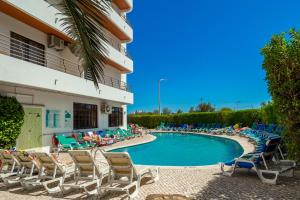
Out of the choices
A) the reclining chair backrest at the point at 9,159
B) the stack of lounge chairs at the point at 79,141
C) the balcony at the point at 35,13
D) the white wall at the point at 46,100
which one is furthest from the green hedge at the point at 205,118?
the reclining chair backrest at the point at 9,159

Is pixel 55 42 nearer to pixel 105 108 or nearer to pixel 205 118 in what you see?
pixel 105 108

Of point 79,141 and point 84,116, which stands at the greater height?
point 84,116

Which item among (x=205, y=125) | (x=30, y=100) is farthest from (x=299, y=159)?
(x=205, y=125)

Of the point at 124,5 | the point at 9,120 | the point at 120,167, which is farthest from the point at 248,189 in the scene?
the point at 124,5

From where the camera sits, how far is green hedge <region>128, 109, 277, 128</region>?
31391mm

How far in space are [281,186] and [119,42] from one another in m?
23.6

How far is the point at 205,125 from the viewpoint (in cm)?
3553

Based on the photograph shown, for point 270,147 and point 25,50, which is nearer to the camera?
point 270,147

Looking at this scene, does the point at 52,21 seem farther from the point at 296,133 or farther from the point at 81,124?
the point at 296,133

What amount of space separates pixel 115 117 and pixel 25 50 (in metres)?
14.1

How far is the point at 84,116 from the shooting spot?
21.7 metres

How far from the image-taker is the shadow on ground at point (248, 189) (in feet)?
21.6

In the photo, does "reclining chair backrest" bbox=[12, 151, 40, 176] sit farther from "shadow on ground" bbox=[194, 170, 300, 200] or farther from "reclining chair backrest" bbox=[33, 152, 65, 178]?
"shadow on ground" bbox=[194, 170, 300, 200]

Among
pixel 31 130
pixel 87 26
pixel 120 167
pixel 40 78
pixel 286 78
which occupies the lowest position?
pixel 120 167
